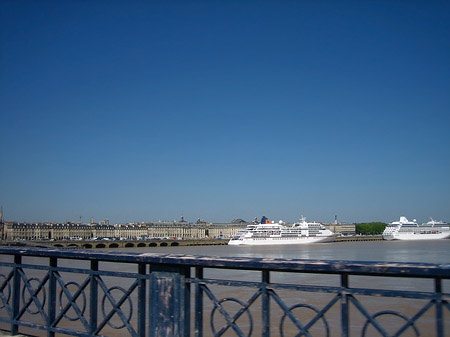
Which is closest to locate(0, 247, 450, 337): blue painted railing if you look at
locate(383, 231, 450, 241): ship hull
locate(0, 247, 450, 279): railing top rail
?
locate(0, 247, 450, 279): railing top rail

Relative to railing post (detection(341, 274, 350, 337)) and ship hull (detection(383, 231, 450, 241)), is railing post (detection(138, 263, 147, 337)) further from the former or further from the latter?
ship hull (detection(383, 231, 450, 241))

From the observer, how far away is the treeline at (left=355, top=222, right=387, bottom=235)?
175 meters

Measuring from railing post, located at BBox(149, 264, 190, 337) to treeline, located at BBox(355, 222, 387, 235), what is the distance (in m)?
180

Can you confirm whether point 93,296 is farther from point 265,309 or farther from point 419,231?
point 419,231

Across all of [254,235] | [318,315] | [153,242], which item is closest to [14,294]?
[318,315]

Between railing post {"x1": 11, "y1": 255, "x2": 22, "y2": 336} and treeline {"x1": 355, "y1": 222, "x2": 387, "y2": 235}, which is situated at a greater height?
railing post {"x1": 11, "y1": 255, "x2": 22, "y2": 336}

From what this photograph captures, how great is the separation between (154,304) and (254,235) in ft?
294

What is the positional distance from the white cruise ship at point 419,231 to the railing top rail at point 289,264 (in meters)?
115

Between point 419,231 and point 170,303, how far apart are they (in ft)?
387

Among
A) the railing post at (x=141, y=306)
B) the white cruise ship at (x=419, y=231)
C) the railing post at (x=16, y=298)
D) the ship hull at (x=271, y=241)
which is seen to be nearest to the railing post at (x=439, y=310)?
the railing post at (x=141, y=306)

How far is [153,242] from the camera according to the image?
10338 centimetres

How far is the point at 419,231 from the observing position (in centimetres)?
11088

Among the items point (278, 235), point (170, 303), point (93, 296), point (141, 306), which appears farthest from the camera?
point (278, 235)

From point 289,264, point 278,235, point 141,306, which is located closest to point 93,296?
point 141,306
